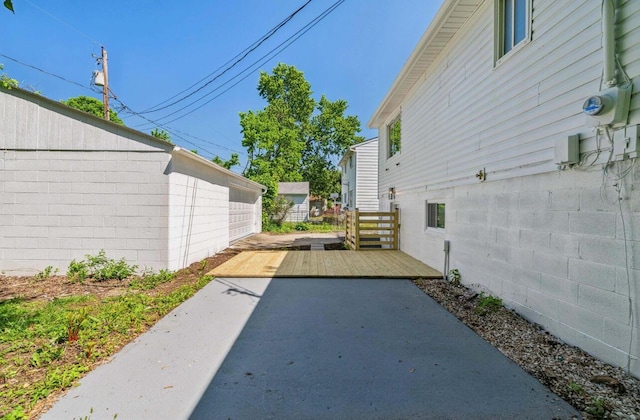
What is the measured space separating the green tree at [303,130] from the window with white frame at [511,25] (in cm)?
2102

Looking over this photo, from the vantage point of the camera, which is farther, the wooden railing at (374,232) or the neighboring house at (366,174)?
the neighboring house at (366,174)

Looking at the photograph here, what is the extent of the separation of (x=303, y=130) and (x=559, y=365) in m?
34.2

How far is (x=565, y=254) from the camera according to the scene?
3.17m

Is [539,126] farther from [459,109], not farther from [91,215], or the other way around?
[91,215]

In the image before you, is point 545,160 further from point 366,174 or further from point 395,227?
point 366,174

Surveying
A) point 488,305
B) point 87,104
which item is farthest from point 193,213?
point 87,104

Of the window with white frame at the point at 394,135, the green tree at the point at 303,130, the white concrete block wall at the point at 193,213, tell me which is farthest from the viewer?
the green tree at the point at 303,130

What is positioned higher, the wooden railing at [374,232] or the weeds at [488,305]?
the wooden railing at [374,232]

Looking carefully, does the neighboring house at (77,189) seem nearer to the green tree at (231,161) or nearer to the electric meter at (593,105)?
the electric meter at (593,105)

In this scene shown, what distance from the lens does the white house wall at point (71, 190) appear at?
20.9 ft

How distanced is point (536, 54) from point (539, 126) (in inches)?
34.4

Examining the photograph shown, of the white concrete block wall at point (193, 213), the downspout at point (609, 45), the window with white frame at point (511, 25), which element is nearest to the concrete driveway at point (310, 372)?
the downspout at point (609, 45)

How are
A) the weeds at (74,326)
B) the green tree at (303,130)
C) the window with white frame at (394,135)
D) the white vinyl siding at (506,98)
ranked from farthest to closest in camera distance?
1. the green tree at (303,130)
2. the window with white frame at (394,135)
3. the weeds at (74,326)
4. the white vinyl siding at (506,98)

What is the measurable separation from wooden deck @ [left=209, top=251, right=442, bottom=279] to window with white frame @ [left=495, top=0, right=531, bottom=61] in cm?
407
